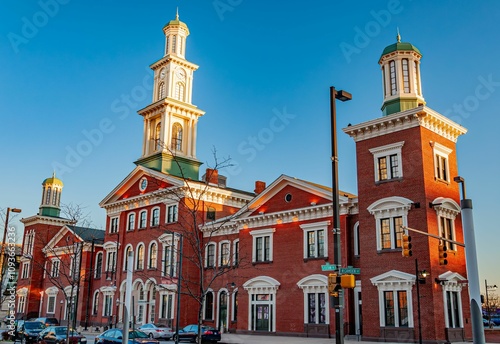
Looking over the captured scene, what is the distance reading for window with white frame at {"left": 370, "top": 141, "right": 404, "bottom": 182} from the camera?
3562 cm

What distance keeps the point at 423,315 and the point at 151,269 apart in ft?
94.4

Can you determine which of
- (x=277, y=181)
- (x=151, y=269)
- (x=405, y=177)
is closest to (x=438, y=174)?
(x=405, y=177)

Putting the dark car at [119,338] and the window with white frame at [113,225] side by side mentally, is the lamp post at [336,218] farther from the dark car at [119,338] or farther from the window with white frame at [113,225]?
the window with white frame at [113,225]

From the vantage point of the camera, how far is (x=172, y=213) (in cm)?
5294

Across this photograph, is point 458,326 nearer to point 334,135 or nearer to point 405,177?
point 405,177

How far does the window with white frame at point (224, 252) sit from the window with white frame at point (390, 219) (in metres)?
16.8

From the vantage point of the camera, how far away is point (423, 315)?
32062mm

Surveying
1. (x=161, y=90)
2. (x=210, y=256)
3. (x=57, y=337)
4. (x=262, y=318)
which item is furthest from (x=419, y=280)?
(x=161, y=90)

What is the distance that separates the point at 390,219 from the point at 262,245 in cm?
1268

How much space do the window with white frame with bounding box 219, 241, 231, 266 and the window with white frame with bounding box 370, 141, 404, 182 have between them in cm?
1743

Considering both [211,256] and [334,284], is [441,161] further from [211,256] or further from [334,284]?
[334,284]

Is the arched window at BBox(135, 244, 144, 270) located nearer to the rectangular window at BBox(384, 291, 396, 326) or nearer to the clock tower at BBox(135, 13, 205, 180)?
the clock tower at BBox(135, 13, 205, 180)

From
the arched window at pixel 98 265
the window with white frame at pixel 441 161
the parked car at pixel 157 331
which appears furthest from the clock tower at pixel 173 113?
the window with white frame at pixel 441 161

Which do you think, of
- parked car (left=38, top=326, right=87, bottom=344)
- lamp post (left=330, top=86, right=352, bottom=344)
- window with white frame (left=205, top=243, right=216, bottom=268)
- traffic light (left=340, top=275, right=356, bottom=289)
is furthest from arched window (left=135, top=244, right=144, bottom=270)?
traffic light (left=340, top=275, right=356, bottom=289)
